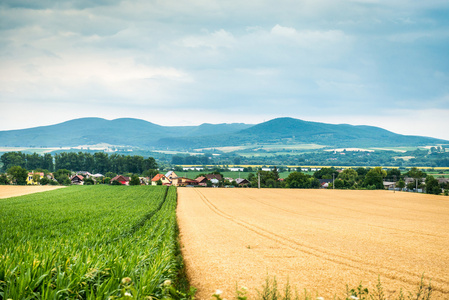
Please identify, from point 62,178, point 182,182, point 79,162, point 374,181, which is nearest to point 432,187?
point 374,181

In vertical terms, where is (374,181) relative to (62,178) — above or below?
above

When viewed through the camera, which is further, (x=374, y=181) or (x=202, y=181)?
(x=202, y=181)

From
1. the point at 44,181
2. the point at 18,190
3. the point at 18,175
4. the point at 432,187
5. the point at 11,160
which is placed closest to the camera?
the point at 432,187

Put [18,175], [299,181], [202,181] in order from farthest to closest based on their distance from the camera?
1. [202,181]
2. [18,175]
3. [299,181]

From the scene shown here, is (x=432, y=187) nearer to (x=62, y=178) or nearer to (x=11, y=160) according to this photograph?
(x=62, y=178)

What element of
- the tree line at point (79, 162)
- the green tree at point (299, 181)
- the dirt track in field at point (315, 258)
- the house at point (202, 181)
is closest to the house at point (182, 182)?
the house at point (202, 181)

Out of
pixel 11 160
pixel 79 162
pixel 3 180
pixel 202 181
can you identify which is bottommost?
pixel 202 181

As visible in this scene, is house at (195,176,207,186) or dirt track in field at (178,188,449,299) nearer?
dirt track in field at (178,188,449,299)

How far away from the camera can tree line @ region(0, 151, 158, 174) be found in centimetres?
14600

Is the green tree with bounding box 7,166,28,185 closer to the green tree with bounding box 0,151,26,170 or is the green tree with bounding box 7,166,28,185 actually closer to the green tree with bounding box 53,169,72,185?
the green tree with bounding box 53,169,72,185

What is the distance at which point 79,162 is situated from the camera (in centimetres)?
15875

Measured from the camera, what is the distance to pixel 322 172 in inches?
4345

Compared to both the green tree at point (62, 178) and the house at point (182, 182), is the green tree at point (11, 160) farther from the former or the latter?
the house at point (182, 182)

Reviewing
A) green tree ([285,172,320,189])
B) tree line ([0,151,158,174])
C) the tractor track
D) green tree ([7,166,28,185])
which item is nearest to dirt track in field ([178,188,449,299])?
the tractor track
